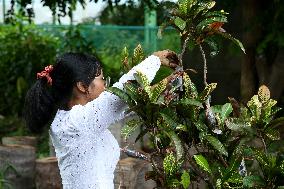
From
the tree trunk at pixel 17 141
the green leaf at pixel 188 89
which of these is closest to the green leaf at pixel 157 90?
the green leaf at pixel 188 89

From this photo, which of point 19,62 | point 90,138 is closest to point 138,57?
point 90,138

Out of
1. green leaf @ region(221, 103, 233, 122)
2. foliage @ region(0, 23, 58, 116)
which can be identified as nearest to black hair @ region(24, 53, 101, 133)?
green leaf @ region(221, 103, 233, 122)

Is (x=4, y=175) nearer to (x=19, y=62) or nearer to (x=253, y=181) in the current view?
(x=253, y=181)

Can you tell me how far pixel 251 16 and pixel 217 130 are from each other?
3.99 metres

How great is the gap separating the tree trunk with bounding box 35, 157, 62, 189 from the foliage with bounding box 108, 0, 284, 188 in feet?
7.06

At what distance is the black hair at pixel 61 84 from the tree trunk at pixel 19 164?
83.0 inches

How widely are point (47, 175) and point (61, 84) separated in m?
2.19

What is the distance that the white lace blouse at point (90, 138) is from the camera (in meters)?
2.36

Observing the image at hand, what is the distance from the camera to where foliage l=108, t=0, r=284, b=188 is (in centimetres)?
235

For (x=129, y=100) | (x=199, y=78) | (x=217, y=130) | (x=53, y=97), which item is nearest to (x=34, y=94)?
(x=53, y=97)

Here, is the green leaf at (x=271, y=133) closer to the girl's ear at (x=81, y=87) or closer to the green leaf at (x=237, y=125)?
the green leaf at (x=237, y=125)

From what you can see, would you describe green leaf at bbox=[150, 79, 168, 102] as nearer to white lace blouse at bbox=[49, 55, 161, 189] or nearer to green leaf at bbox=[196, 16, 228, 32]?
white lace blouse at bbox=[49, 55, 161, 189]

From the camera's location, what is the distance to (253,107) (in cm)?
246

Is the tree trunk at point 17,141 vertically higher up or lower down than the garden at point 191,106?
lower down
